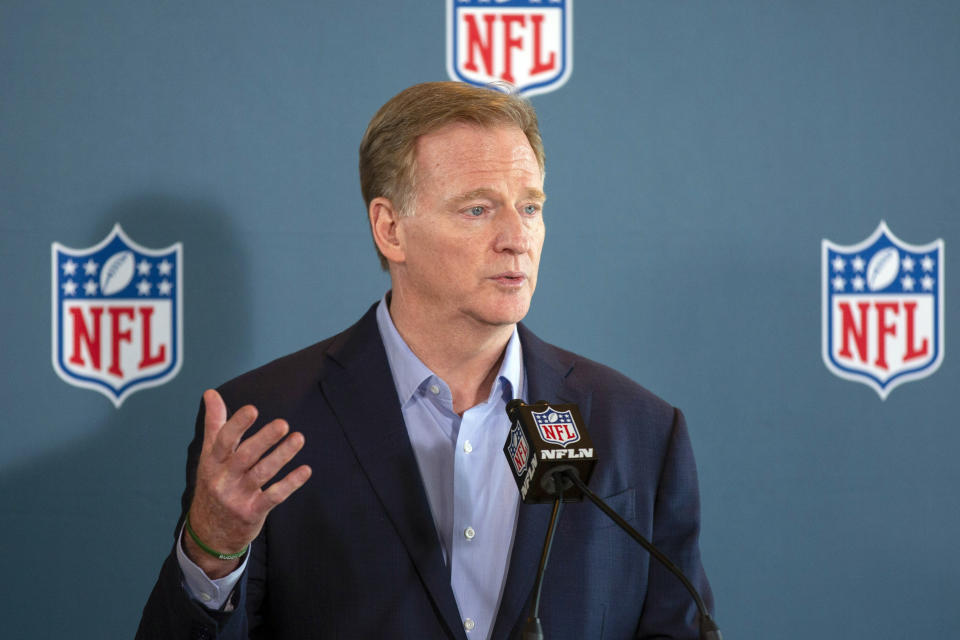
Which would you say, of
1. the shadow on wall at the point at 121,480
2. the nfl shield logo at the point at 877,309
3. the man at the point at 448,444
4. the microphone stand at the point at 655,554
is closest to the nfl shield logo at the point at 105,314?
the shadow on wall at the point at 121,480

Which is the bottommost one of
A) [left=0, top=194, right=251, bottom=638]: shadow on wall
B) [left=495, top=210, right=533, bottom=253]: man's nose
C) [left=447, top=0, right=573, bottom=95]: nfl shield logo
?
[left=0, top=194, right=251, bottom=638]: shadow on wall

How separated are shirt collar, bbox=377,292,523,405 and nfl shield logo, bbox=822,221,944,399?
1.03 metres

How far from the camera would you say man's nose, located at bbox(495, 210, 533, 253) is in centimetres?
136

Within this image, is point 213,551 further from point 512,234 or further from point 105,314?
point 105,314

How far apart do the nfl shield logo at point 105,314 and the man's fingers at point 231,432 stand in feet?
3.58

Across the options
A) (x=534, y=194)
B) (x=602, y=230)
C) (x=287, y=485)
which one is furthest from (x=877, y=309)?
(x=287, y=485)

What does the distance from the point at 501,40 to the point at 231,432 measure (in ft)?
4.44

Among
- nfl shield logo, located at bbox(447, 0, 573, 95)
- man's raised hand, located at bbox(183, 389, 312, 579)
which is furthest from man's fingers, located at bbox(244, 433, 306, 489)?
nfl shield logo, located at bbox(447, 0, 573, 95)

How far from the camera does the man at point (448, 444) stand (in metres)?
1.28

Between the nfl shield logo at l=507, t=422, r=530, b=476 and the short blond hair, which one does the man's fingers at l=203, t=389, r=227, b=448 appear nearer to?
the nfl shield logo at l=507, t=422, r=530, b=476

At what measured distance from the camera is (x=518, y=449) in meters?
1.02

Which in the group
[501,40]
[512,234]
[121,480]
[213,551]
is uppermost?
[501,40]

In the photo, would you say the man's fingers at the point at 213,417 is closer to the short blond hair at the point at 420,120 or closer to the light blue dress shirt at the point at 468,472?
the light blue dress shirt at the point at 468,472

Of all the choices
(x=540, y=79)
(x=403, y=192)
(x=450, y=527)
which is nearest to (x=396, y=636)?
(x=450, y=527)
